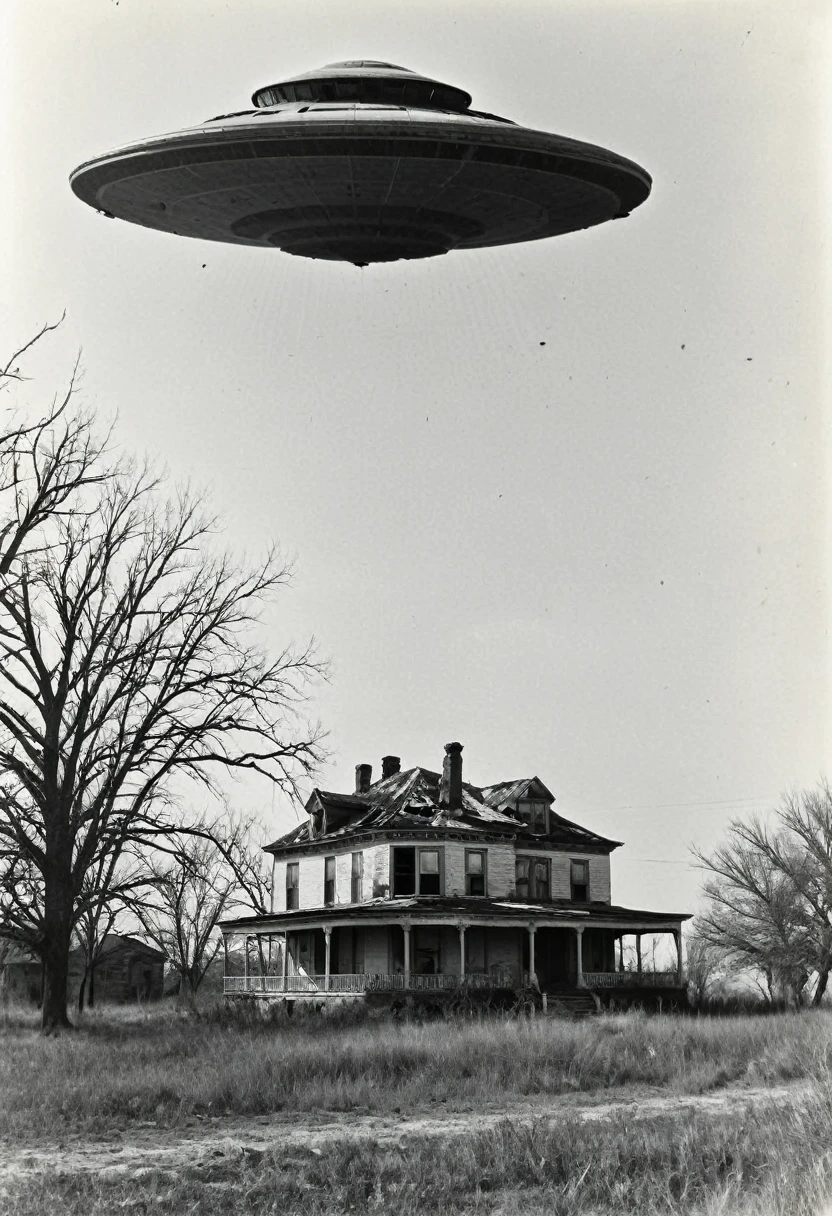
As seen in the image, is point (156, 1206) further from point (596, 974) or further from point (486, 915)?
point (596, 974)

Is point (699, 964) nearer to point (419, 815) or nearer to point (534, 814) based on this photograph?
point (534, 814)

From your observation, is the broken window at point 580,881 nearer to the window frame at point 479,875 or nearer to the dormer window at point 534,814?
the dormer window at point 534,814

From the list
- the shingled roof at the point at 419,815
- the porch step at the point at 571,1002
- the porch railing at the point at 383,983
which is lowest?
the porch step at the point at 571,1002

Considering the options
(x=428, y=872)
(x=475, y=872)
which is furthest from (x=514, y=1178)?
(x=475, y=872)

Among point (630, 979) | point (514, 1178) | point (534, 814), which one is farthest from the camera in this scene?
point (534, 814)

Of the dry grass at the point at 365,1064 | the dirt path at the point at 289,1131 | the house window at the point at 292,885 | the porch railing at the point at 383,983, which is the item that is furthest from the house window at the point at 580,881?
the dirt path at the point at 289,1131

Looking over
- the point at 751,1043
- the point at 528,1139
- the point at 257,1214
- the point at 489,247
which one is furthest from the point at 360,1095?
the point at 489,247
